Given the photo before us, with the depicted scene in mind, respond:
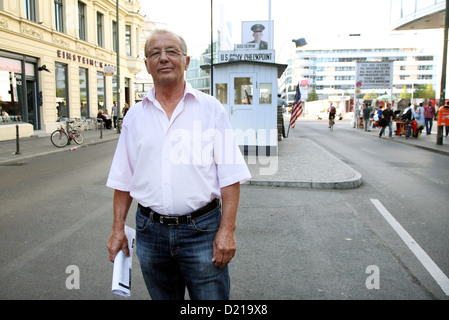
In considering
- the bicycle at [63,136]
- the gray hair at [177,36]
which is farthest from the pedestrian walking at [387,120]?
the gray hair at [177,36]

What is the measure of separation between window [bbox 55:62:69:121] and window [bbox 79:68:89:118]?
205 centimetres

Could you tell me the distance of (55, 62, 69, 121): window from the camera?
22.8 m

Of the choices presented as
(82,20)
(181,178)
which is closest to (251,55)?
(181,178)

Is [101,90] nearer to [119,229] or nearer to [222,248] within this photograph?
[119,229]

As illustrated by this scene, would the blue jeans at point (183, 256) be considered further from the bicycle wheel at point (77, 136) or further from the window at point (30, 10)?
the window at point (30, 10)

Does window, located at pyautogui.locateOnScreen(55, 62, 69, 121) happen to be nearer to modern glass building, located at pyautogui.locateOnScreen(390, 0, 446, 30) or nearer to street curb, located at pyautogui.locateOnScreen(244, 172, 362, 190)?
street curb, located at pyautogui.locateOnScreen(244, 172, 362, 190)

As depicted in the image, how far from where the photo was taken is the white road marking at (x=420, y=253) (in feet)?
11.5

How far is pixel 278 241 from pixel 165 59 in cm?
319

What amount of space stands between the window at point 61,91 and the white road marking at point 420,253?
21.6 meters

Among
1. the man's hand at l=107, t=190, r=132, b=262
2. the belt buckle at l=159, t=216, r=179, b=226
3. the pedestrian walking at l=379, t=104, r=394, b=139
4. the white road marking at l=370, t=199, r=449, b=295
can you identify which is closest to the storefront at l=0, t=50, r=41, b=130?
the white road marking at l=370, t=199, r=449, b=295
